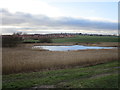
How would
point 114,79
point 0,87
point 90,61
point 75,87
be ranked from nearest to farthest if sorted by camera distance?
point 75,87 → point 0,87 → point 114,79 → point 90,61

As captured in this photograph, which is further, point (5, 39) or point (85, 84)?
point (5, 39)

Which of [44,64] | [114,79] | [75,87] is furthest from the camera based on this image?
[44,64]

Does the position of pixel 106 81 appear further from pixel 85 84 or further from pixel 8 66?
pixel 8 66

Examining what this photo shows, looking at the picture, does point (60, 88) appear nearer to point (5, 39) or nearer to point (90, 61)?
point (90, 61)

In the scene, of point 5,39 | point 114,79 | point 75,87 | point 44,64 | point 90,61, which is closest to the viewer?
point 75,87

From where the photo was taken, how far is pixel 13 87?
7.06 meters

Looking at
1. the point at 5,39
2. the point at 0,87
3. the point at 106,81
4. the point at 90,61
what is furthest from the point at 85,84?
the point at 5,39

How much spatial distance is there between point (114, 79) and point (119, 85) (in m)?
0.85

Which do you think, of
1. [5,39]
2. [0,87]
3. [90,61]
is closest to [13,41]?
[5,39]

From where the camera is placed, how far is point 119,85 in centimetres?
698

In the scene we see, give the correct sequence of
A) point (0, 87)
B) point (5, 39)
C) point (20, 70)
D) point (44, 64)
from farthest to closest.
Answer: point (5, 39), point (44, 64), point (20, 70), point (0, 87)

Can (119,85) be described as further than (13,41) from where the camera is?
No

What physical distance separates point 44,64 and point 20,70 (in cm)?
257

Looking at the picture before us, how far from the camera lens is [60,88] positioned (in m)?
6.72
